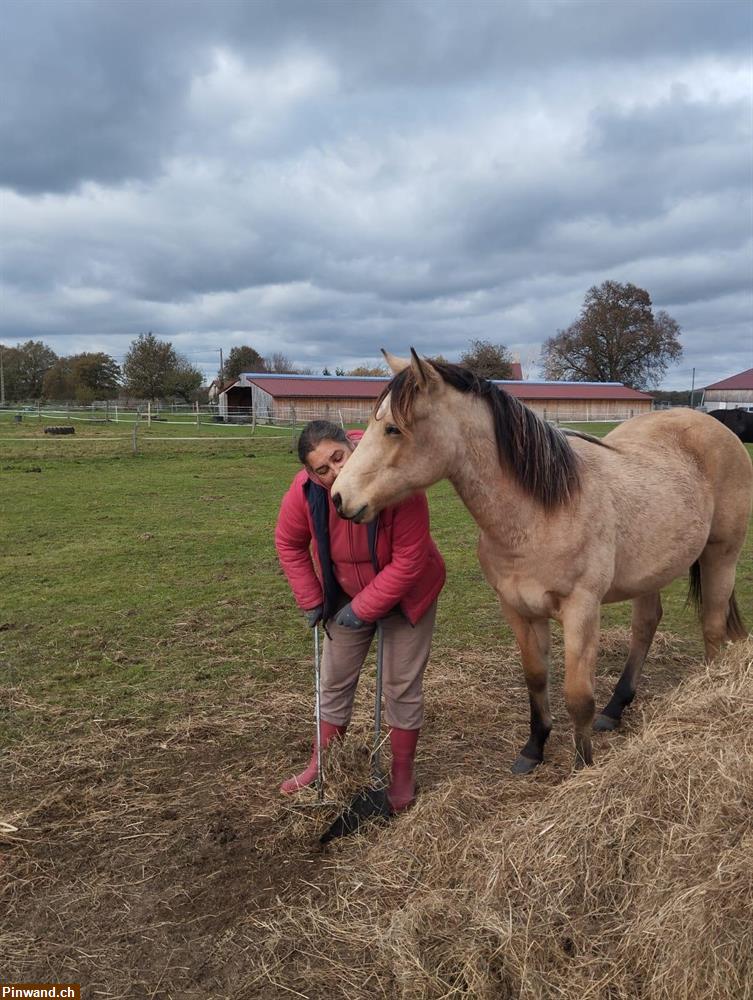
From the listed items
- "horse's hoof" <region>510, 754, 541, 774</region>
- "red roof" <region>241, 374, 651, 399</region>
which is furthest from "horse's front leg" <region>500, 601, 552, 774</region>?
"red roof" <region>241, 374, 651, 399</region>

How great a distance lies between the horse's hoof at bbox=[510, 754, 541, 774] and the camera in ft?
11.9

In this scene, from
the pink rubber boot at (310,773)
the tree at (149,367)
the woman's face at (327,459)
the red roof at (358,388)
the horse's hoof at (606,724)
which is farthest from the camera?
the tree at (149,367)

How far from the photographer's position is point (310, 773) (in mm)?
3498

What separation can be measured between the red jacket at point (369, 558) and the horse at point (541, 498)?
0.79 feet

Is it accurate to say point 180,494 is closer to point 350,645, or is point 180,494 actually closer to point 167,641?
point 167,641

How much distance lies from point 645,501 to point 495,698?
1.73 meters

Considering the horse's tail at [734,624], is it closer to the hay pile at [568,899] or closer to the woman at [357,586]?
the hay pile at [568,899]

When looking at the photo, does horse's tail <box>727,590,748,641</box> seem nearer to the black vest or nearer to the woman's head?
the black vest

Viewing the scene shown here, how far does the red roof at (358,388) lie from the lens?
45.1 metres

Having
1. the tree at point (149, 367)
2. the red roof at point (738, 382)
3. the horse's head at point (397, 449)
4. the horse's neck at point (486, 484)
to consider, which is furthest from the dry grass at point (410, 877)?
the red roof at point (738, 382)

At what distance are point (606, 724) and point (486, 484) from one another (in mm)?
2151

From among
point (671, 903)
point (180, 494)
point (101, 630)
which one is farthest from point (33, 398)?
point (671, 903)

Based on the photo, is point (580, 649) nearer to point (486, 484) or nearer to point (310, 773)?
point (486, 484)

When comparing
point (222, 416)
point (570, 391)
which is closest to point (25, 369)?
point (222, 416)
